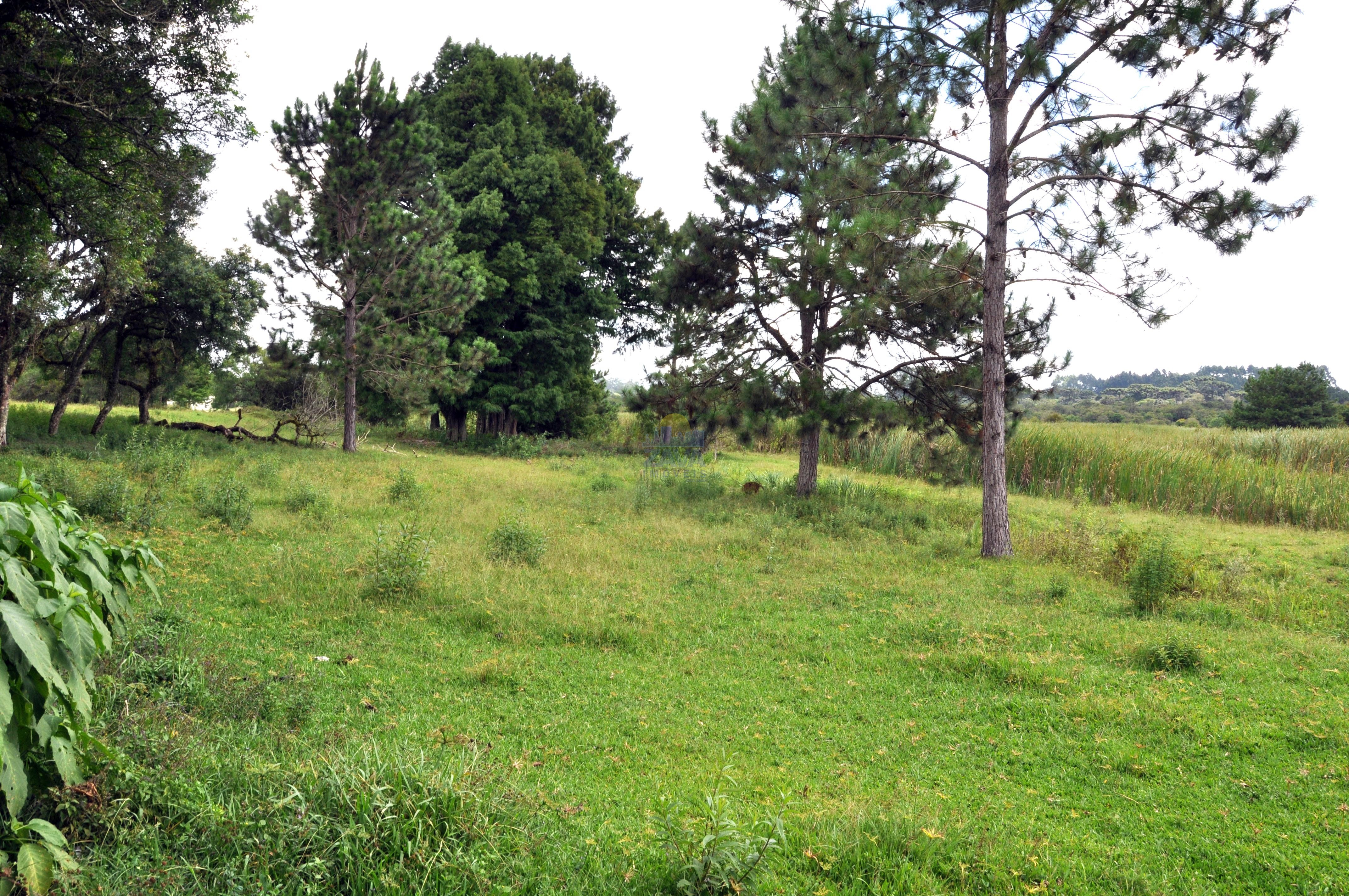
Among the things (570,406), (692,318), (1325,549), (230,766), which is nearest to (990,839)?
(230,766)

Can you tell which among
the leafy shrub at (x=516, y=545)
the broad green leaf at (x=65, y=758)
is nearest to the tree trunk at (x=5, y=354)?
the leafy shrub at (x=516, y=545)

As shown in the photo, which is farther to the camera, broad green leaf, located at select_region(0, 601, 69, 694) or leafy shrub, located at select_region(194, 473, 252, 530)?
leafy shrub, located at select_region(194, 473, 252, 530)

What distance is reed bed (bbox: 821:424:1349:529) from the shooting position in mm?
14344

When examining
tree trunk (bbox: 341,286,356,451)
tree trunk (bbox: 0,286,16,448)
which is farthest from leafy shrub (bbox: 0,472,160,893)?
tree trunk (bbox: 341,286,356,451)

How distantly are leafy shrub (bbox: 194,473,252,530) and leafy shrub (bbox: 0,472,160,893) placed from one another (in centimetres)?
773

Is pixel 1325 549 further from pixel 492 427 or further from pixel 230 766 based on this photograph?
pixel 492 427

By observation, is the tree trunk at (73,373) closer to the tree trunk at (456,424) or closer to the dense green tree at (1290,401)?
the tree trunk at (456,424)

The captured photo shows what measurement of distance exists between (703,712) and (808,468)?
10.7 meters

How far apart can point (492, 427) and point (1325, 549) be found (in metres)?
24.1

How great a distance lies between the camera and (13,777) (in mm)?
2158

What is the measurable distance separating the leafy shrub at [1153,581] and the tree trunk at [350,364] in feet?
65.3

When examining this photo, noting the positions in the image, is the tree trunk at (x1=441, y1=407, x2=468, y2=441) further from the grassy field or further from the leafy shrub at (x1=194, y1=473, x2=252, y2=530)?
the leafy shrub at (x1=194, y1=473, x2=252, y2=530)

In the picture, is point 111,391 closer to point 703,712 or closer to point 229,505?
point 229,505

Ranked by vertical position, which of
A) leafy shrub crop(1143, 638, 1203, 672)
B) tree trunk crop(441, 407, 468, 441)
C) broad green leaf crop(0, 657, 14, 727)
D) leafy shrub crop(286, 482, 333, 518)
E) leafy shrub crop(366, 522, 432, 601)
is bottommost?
leafy shrub crop(1143, 638, 1203, 672)
